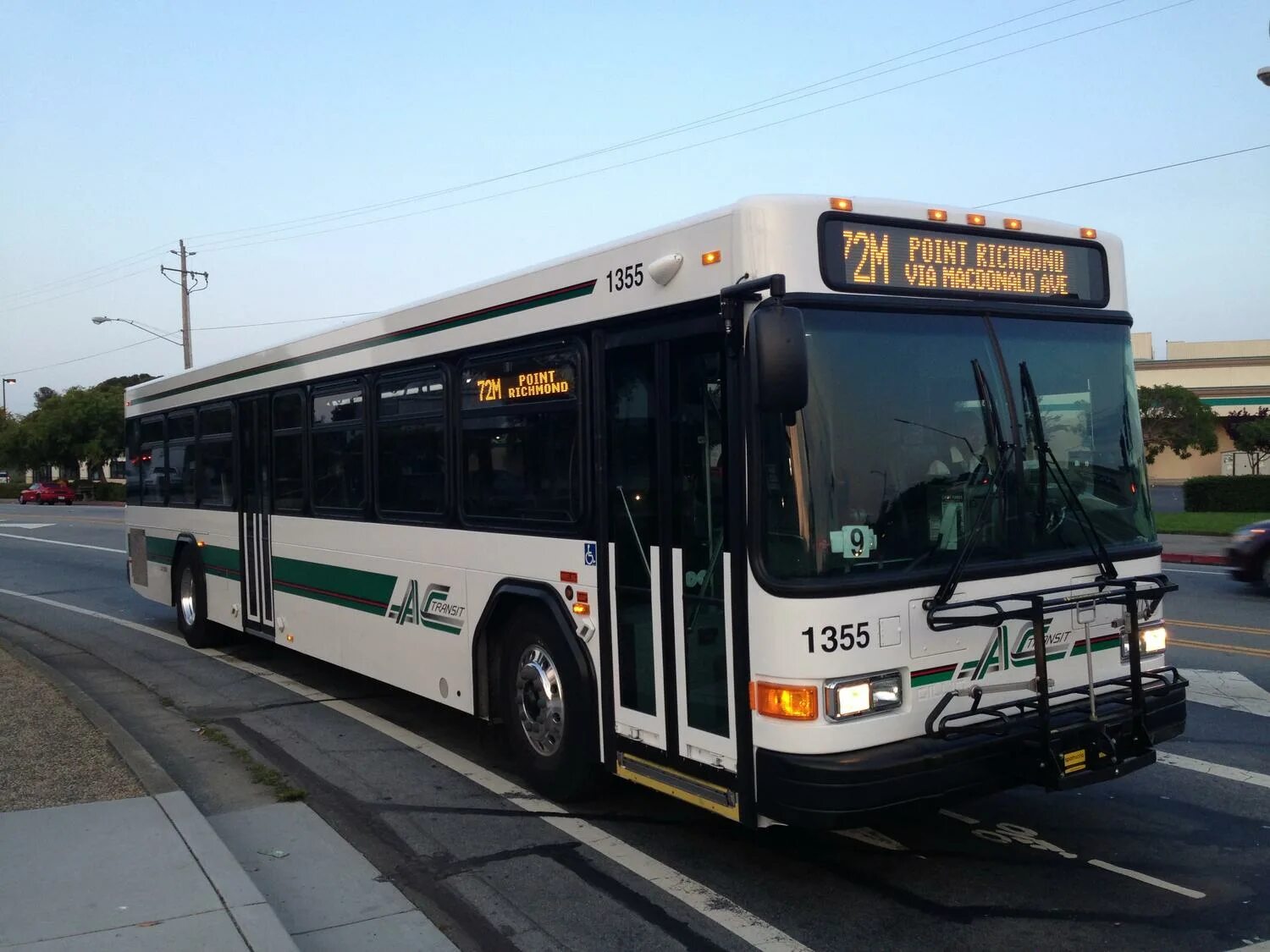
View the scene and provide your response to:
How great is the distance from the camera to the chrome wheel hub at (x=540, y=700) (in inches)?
260

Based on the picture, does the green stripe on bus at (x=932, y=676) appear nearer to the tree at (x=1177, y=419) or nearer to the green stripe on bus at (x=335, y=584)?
the green stripe on bus at (x=335, y=584)

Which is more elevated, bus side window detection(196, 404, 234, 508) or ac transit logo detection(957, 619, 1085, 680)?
bus side window detection(196, 404, 234, 508)

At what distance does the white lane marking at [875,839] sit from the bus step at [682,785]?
972 millimetres

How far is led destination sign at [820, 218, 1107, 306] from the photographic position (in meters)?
5.12

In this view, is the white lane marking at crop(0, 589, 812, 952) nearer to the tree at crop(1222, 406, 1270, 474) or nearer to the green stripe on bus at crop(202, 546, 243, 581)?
the green stripe on bus at crop(202, 546, 243, 581)

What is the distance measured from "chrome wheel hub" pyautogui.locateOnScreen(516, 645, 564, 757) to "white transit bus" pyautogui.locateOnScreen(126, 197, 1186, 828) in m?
0.02

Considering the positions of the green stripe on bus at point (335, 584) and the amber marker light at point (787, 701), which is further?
the green stripe on bus at point (335, 584)

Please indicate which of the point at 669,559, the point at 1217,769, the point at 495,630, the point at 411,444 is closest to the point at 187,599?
the point at 411,444

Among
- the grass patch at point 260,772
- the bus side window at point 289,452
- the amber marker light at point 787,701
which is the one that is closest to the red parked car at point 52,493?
the bus side window at point 289,452

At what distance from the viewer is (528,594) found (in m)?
6.72

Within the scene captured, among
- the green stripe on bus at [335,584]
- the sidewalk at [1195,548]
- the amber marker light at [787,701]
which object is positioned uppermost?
the green stripe on bus at [335,584]

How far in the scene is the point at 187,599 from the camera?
13.0 metres

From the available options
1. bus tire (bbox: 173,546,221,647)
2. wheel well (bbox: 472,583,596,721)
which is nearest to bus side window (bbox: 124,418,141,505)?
bus tire (bbox: 173,546,221,647)

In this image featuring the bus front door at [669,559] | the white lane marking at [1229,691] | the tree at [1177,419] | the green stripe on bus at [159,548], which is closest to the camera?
the bus front door at [669,559]
